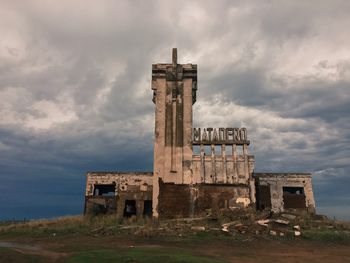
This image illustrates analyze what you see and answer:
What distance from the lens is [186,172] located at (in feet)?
96.0

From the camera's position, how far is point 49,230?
22.7 meters

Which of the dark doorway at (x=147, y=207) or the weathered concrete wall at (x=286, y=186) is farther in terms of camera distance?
the weathered concrete wall at (x=286, y=186)

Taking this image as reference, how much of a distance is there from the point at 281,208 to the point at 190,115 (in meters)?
12.7

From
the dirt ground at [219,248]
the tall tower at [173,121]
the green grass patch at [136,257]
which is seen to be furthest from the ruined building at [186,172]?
the green grass patch at [136,257]

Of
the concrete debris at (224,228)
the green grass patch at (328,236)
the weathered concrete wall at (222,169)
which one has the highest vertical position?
the weathered concrete wall at (222,169)

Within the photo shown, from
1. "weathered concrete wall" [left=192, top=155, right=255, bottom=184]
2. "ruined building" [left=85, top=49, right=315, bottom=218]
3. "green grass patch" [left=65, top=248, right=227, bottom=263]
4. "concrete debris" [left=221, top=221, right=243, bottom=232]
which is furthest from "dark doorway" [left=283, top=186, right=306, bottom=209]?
"green grass patch" [left=65, top=248, right=227, bottom=263]

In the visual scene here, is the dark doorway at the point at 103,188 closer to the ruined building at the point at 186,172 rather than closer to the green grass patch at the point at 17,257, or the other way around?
the ruined building at the point at 186,172

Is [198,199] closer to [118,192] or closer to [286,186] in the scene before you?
[118,192]

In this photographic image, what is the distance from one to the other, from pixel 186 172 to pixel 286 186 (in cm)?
1154

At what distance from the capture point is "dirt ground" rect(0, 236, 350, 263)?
13.9 m

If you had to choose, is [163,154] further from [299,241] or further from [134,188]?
[299,241]

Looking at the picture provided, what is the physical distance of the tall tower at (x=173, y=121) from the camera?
29.2m

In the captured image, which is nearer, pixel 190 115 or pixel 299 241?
pixel 299 241

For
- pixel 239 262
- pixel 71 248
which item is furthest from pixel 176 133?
pixel 239 262
